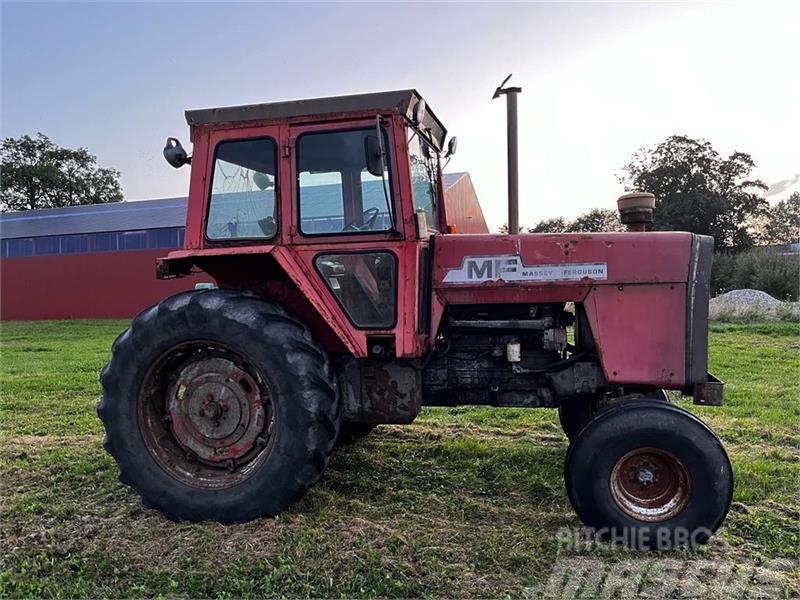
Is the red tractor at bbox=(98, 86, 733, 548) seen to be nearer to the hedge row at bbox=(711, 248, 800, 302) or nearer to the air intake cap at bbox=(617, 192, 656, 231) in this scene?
the air intake cap at bbox=(617, 192, 656, 231)

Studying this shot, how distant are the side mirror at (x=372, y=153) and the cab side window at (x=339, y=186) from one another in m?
0.13

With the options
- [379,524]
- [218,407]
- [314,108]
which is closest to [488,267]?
[314,108]

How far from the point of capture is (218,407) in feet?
12.4

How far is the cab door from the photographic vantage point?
370 centimetres

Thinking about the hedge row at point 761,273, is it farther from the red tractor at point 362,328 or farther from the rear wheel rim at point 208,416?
the rear wheel rim at point 208,416

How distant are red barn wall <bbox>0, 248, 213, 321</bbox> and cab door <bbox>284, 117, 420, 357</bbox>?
2223cm

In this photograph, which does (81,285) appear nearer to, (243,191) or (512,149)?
(243,191)

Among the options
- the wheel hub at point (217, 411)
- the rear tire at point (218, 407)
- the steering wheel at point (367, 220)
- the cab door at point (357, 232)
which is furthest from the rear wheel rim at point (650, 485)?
the wheel hub at point (217, 411)

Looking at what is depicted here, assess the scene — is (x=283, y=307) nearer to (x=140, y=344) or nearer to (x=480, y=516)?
(x=140, y=344)

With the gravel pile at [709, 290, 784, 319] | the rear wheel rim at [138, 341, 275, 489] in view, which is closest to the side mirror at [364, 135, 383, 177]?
the rear wheel rim at [138, 341, 275, 489]

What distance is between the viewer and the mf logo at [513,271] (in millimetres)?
3719

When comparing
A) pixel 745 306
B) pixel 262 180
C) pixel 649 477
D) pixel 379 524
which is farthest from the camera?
pixel 745 306

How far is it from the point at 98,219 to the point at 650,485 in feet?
100

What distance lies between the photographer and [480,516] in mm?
3678
